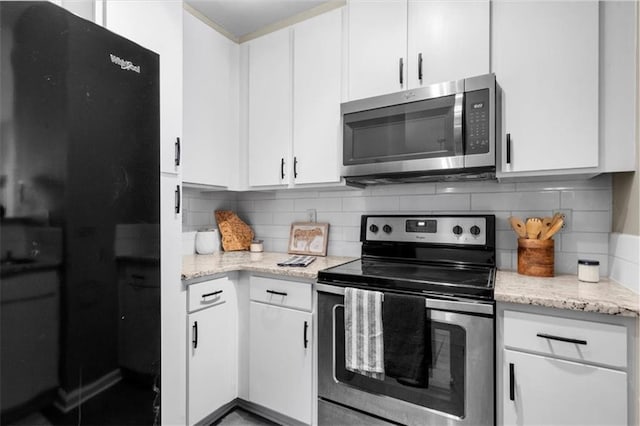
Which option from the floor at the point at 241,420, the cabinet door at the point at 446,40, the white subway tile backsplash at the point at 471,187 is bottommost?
the floor at the point at 241,420

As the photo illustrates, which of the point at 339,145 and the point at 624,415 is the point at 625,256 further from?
the point at 339,145

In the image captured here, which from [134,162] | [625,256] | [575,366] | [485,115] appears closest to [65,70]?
[134,162]

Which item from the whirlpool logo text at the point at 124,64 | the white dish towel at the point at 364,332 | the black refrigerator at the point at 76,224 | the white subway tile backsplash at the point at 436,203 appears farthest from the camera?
the white subway tile backsplash at the point at 436,203

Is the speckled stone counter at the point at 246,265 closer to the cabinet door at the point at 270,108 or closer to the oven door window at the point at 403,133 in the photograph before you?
the cabinet door at the point at 270,108

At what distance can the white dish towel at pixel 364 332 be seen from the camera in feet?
4.79

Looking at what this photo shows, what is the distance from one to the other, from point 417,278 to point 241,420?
4.66 ft

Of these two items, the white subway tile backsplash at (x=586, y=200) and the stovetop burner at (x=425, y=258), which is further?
the white subway tile backsplash at (x=586, y=200)

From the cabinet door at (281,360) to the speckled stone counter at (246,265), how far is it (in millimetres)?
225

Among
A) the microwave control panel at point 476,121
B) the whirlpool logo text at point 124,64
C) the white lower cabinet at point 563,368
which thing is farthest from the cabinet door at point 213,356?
the microwave control panel at point 476,121

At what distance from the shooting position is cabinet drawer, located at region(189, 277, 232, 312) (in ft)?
5.57

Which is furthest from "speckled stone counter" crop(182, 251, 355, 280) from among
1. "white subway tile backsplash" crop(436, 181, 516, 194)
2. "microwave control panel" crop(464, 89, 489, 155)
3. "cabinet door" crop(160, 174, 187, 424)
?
"microwave control panel" crop(464, 89, 489, 155)

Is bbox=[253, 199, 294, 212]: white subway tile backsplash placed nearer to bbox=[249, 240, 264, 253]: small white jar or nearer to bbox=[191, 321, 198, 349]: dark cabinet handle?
bbox=[249, 240, 264, 253]: small white jar

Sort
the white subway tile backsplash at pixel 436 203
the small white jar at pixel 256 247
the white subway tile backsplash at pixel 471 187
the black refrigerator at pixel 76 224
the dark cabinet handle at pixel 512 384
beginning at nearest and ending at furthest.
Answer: the black refrigerator at pixel 76 224, the dark cabinet handle at pixel 512 384, the white subway tile backsplash at pixel 471 187, the white subway tile backsplash at pixel 436 203, the small white jar at pixel 256 247

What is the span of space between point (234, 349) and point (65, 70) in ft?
5.51
